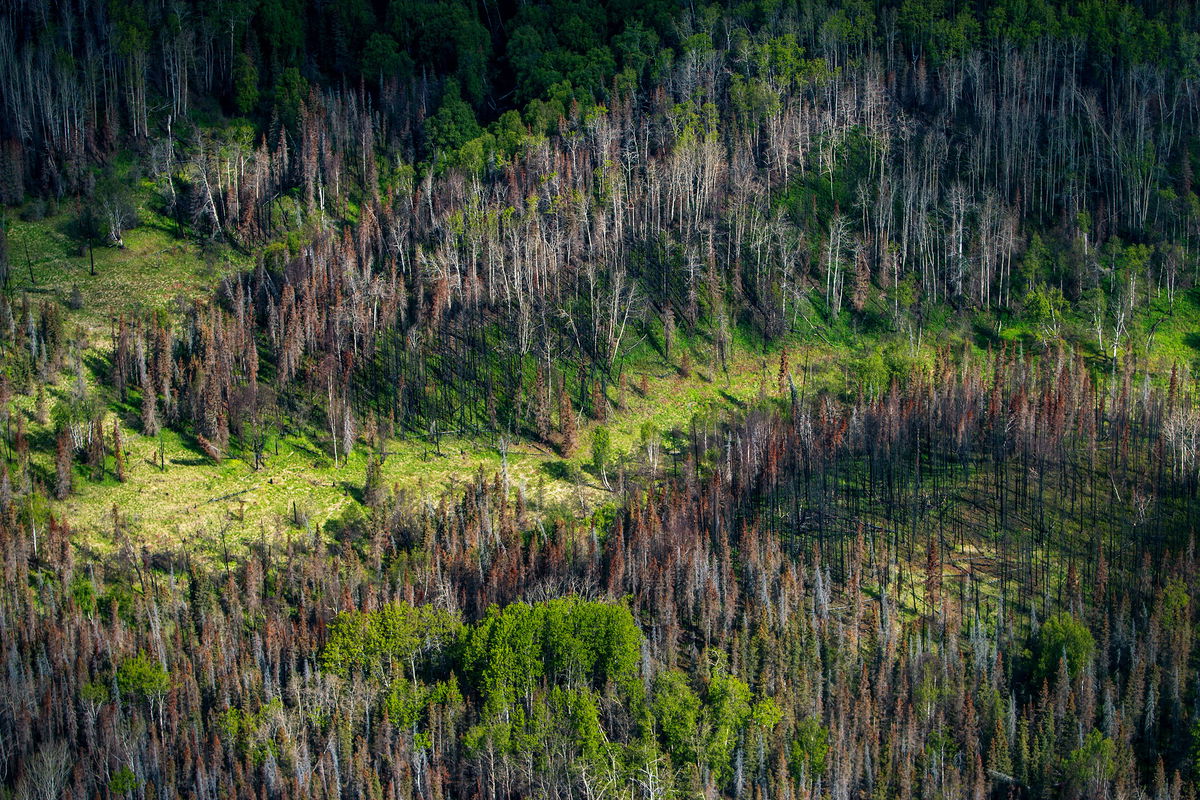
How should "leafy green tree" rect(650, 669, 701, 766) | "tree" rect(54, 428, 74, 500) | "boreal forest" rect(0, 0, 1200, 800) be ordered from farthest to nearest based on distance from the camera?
"tree" rect(54, 428, 74, 500)
"boreal forest" rect(0, 0, 1200, 800)
"leafy green tree" rect(650, 669, 701, 766)

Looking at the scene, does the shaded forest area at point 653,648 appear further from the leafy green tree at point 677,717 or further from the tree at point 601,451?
the tree at point 601,451

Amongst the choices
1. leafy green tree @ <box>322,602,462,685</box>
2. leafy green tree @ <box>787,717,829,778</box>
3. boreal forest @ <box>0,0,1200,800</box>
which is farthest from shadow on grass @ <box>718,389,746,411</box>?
leafy green tree @ <box>787,717,829,778</box>

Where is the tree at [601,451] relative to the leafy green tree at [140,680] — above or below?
above

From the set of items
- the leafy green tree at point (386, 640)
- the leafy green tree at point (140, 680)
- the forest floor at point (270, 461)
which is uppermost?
the forest floor at point (270, 461)

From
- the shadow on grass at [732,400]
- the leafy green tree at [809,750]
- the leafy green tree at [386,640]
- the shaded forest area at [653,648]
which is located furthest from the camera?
the shadow on grass at [732,400]

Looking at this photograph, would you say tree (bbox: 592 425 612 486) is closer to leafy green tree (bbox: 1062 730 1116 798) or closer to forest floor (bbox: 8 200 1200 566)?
forest floor (bbox: 8 200 1200 566)

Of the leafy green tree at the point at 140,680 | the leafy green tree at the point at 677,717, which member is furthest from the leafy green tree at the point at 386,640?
the leafy green tree at the point at 677,717

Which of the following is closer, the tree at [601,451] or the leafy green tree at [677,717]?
the leafy green tree at [677,717]

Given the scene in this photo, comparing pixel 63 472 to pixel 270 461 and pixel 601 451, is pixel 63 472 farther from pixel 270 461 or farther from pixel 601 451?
pixel 601 451

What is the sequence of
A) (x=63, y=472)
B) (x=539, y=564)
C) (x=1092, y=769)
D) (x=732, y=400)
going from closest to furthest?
(x=1092, y=769), (x=539, y=564), (x=63, y=472), (x=732, y=400)

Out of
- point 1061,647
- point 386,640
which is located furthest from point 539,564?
point 1061,647

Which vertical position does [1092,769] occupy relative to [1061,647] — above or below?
below

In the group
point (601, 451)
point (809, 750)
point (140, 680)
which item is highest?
point (601, 451)
